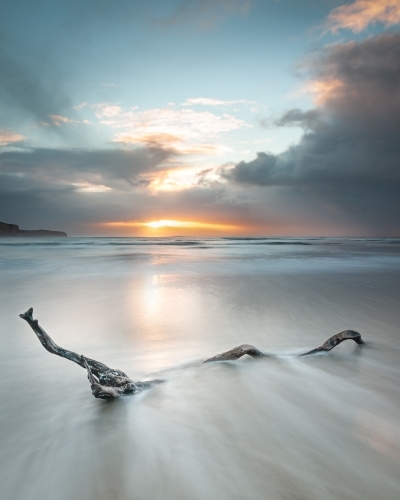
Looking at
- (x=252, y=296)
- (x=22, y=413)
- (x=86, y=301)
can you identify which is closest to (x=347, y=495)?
(x=22, y=413)

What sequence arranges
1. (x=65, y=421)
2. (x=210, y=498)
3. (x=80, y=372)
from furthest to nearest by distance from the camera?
1. (x=80, y=372)
2. (x=65, y=421)
3. (x=210, y=498)

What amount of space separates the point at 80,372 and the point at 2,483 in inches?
53.9

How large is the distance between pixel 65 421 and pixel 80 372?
879 millimetres

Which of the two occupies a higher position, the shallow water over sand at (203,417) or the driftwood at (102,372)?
the driftwood at (102,372)

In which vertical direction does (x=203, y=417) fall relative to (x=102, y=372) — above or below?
below

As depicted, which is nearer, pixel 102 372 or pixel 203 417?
pixel 203 417

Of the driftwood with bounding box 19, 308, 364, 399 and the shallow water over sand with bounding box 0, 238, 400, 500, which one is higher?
the driftwood with bounding box 19, 308, 364, 399

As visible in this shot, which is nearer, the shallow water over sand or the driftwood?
the shallow water over sand

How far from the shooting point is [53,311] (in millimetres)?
5566

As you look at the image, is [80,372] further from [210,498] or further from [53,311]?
[53,311]

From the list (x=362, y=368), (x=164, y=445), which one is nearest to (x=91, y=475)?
(x=164, y=445)

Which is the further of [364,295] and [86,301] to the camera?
[364,295]

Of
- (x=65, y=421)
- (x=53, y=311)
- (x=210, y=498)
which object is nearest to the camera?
(x=210, y=498)

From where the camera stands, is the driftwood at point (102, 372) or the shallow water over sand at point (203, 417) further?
the driftwood at point (102, 372)
